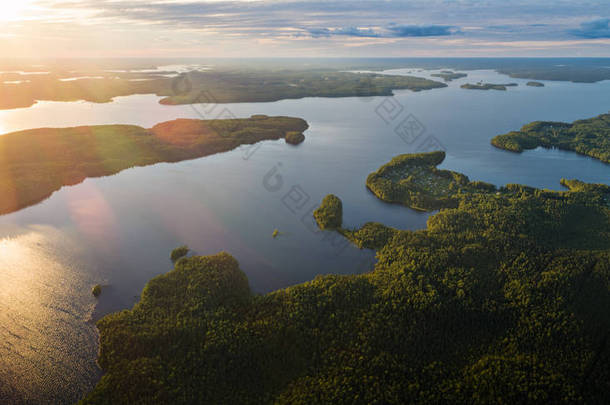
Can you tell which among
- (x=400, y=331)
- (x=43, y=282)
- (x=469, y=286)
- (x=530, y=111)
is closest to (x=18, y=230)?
(x=43, y=282)

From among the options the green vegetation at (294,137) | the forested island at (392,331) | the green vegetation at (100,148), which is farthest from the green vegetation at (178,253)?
the green vegetation at (294,137)

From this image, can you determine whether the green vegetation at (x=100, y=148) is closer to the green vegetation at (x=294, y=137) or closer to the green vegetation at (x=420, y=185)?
the green vegetation at (x=294, y=137)

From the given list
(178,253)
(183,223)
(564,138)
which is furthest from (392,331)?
(564,138)

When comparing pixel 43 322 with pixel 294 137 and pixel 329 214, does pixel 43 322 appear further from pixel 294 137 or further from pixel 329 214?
pixel 294 137

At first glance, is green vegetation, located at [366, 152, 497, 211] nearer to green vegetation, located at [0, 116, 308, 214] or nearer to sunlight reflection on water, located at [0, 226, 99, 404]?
green vegetation, located at [0, 116, 308, 214]

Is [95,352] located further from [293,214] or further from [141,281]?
[293,214]

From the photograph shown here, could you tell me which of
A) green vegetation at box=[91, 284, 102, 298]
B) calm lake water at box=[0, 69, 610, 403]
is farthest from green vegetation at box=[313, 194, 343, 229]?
green vegetation at box=[91, 284, 102, 298]
